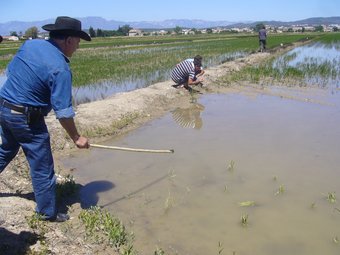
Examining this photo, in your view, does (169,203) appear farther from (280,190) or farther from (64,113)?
(64,113)

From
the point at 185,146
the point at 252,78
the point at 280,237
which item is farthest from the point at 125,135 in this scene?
the point at 252,78

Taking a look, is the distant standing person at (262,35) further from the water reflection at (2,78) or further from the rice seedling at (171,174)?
the rice seedling at (171,174)

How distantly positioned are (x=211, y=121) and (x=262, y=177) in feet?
8.20

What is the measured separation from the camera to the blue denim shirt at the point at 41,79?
2.65m

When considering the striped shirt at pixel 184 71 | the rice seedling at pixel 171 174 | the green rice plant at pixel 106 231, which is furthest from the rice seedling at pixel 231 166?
the striped shirt at pixel 184 71

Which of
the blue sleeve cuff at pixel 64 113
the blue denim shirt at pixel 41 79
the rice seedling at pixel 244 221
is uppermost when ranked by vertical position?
the blue denim shirt at pixel 41 79

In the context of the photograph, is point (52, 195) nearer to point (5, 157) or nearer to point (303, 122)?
point (5, 157)

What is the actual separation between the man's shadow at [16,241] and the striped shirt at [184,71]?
6344mm

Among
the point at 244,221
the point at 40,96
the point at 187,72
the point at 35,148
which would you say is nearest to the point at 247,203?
the point at 244,221

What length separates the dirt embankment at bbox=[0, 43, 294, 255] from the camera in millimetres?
2684

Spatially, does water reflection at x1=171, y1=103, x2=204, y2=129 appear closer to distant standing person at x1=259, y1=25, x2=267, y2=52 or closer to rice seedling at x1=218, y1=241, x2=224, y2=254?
rice seedling at x1=218, y1=241, x2=224, y2=254

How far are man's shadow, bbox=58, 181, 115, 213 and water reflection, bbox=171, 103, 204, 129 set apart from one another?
2493 mm

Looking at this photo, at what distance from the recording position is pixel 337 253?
112 inches

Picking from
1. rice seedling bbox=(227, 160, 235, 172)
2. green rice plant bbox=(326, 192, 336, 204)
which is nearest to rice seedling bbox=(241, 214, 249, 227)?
green rice plant bbox=(326, 192, 336, 204)
